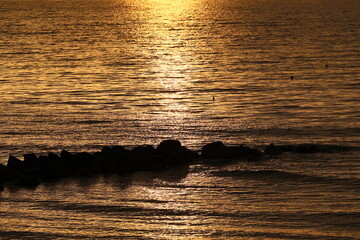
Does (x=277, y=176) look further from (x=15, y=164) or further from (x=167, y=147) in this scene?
(x=15, y=164)

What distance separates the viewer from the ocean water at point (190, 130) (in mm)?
19375

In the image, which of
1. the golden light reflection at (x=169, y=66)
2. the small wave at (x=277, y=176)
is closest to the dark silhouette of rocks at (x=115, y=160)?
the small wave at (x=277, y=176)

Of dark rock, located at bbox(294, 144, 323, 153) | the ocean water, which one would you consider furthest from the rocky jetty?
dark rock, located at bbox(294, 144, 323, 153)

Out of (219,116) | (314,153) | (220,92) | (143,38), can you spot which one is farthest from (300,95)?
(143,38)

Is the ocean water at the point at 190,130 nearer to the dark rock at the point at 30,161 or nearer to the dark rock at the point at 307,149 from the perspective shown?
the dark rock at the point at 307,149

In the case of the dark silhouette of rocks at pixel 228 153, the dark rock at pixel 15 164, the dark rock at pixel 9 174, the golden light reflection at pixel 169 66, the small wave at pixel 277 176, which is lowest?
the small wave at pixel 277 176

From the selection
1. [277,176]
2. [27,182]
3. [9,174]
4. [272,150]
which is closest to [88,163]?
[27,182]

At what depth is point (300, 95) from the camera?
4091 centimetres

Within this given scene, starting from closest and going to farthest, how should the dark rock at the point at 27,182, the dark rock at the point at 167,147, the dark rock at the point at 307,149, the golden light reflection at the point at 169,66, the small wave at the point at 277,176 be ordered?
the small wave at the point at 277,176 < the dark rock at the point at 27,182 < the dark rock at the point at 167,147 < the dark rock at the point at 307,149 < the golden light reflection at the point at 169,66

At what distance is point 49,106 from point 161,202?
18452mm

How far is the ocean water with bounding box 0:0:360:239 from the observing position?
1938 cm

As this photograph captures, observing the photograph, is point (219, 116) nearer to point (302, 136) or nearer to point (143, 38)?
point (302, 136)

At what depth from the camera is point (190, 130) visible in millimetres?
31344

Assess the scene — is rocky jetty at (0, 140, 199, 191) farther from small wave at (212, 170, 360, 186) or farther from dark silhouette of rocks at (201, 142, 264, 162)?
small wave at (212, 170, 360, 186)
